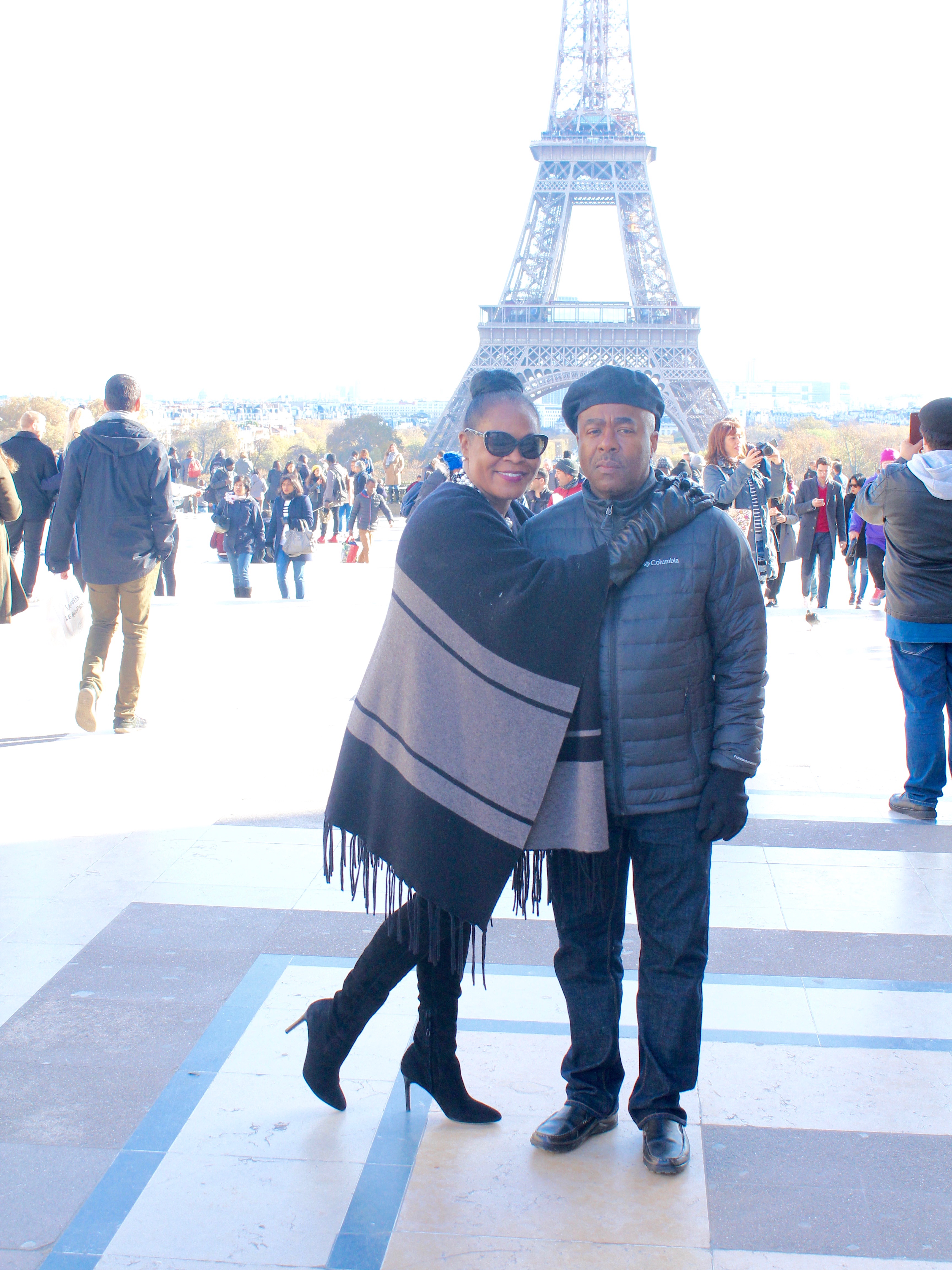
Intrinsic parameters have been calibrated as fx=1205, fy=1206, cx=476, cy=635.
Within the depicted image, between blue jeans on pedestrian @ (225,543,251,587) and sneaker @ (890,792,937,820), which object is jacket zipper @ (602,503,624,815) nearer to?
sneaker @ (890,792,937,820)

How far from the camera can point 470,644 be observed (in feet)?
7.94

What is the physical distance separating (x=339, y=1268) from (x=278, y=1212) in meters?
0.21

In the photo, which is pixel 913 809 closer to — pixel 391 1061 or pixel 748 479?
pixel 391 1061

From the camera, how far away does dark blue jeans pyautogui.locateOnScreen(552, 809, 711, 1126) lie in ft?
8.27

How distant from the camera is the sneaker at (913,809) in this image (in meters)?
4.93

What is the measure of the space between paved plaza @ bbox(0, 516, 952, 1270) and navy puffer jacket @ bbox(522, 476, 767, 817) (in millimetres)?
782

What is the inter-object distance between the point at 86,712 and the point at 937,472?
417cm

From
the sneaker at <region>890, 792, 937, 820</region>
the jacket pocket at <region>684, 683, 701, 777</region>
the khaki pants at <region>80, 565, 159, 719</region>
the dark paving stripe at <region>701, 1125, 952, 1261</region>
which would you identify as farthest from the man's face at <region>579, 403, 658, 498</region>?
the khaki pants at <region>80, 565, 159, 719</region>

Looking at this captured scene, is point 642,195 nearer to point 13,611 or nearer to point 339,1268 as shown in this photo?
point 13,611

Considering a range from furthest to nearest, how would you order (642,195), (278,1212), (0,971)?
(642,195) < (0,971) < (278,1212)

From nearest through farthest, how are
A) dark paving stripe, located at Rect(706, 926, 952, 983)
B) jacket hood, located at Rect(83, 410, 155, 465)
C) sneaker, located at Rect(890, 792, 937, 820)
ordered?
dark paving stripe, located at Rect(706, 926, 952, 983), sneaker, located at Rect(890, 792, 937, 820), jacket hood, located at Rect(83, 410, 155, 465)

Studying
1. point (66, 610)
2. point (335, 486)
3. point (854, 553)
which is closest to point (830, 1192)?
point (66, 610)

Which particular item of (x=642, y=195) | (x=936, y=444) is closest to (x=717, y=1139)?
(x=936, y=444)

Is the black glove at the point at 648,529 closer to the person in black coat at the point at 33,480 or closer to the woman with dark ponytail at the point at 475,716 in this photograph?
the woman with dark ponytail at the point at 475,716
